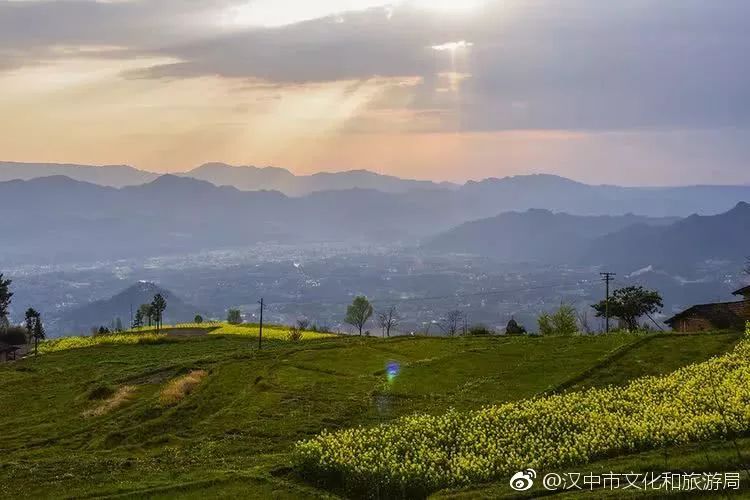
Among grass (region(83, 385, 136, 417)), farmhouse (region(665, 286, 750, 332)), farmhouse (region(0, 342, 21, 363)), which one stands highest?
farmhouse (region(665, 286, 750, 332))

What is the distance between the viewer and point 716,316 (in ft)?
221

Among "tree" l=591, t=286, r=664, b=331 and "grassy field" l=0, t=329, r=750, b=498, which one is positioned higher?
"tree" l=591, t=286, r=664, b=331

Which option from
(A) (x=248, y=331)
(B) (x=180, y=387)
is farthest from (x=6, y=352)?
(B) (x=180, y=387)

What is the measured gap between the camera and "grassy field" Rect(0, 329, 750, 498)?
27859mm

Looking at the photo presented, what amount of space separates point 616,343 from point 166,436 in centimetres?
3461

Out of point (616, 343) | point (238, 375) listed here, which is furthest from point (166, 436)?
point (616, 343)

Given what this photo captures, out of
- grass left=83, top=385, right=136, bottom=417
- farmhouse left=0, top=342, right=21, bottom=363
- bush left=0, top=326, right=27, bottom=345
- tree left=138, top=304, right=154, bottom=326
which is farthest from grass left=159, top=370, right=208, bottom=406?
tree left=138, top=304, right=154, bottom=326

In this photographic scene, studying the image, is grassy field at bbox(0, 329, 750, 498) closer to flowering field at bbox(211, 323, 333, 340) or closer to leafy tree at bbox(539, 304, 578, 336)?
leafy tree at bbox(539, 304, 578, 336)

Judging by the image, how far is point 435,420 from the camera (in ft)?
101

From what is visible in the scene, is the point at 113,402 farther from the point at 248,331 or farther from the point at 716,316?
the point at 716,316

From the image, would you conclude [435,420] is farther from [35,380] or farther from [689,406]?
[35,380]

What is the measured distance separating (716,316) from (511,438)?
162ft

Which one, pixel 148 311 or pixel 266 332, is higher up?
pixel 148 311

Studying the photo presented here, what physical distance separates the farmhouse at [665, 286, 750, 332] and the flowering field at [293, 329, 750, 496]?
3430 centimetres
